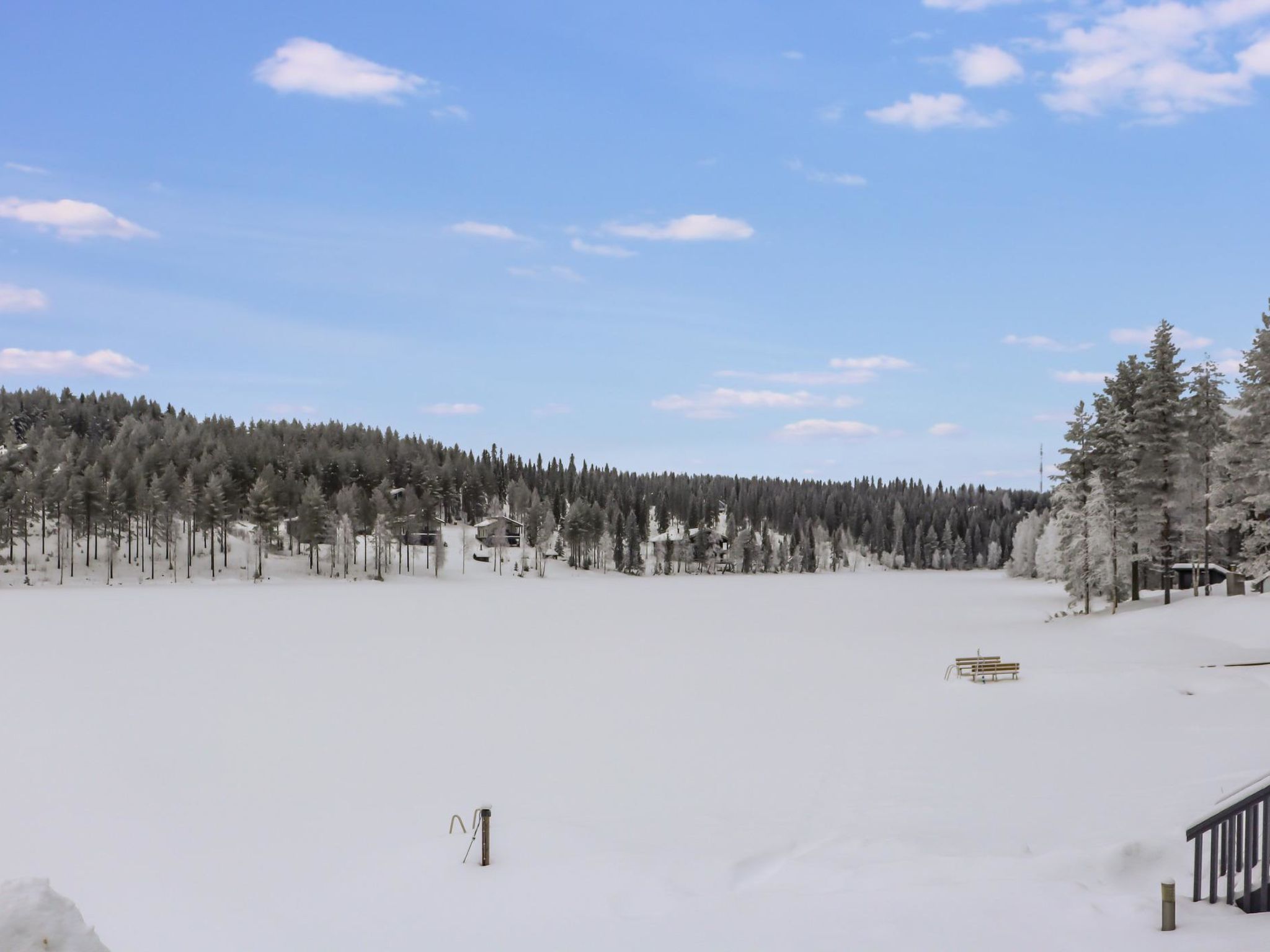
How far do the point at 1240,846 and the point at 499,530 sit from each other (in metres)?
141

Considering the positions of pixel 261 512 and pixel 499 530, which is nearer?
pixel 261 512

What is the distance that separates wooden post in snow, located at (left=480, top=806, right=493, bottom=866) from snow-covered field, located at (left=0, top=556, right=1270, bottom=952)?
11.6 inches

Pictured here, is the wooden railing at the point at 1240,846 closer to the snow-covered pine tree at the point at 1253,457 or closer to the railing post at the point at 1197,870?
the railing post at the point at 1197,870

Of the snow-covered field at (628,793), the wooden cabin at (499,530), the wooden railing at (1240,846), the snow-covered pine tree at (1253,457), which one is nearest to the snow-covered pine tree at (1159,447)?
the snow-covered pine tree at (1253,457)

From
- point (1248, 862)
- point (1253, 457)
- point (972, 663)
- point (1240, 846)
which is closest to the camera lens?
point (1248, 862)

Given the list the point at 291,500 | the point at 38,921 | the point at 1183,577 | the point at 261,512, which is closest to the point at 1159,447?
the point at 1183,577

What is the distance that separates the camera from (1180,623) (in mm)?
45531

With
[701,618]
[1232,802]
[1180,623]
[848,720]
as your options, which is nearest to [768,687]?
[848,720]

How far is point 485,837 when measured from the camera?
14.4 meters

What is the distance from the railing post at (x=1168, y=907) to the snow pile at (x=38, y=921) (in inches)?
384

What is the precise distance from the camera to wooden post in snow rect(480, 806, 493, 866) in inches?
560

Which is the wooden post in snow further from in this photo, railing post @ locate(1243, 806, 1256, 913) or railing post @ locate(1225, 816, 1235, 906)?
railing post @ locate(1243, 806, 1256, 913)

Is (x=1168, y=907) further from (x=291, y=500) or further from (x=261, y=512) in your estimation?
(x=291, y=500)

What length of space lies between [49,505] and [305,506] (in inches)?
1112
